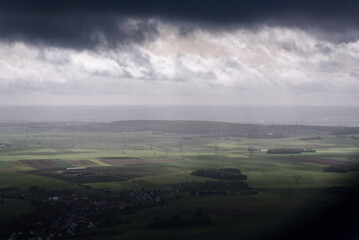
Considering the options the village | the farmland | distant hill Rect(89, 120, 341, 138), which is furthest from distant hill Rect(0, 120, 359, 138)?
the village

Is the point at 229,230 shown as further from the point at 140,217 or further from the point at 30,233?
the point at 30,233

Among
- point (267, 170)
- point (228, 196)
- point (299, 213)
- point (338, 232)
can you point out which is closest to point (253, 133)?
point (267, 170)

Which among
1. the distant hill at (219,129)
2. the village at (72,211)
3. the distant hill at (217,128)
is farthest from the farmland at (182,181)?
the distant hill at (217,128)

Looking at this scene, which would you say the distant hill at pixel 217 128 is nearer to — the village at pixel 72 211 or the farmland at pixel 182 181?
the farmland at pixel 182 181

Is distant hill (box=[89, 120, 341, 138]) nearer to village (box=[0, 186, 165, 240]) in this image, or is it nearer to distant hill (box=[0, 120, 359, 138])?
distant hill (box=[0, 120, 359, 138])

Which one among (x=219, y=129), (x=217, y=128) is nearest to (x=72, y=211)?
(x=219, y=129)

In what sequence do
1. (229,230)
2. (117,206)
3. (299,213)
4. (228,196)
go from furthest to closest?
(228,196)
(117,206)
(299,213)
(229,230)

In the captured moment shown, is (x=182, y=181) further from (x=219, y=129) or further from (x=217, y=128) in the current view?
(x=217, y=128)

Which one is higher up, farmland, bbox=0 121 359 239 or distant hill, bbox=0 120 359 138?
distant hill, bbox=0 120 359 138
